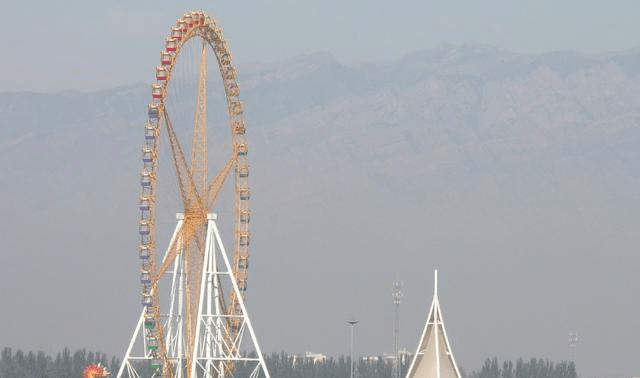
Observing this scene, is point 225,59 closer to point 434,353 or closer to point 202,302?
point 202,302

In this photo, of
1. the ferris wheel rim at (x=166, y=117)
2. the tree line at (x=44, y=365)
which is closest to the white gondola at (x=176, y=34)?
the ferris wheel rim at (x=166, y=117)

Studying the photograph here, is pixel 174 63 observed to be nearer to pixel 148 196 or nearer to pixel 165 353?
pixel 148 196

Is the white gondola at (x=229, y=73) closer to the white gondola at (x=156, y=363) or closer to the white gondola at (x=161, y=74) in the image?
the white gondola at (x=161, y=74)

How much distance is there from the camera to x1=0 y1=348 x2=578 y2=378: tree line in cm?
15475

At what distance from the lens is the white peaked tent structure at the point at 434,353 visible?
4783 inches

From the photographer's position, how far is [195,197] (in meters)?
95.5

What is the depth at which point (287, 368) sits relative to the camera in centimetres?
17025

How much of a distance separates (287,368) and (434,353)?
49.4m

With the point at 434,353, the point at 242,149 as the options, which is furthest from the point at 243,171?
the point at 434,353

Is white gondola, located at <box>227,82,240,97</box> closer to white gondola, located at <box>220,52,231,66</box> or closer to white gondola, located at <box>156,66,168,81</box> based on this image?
white gondola, located at <box>220,52,231,66</box>

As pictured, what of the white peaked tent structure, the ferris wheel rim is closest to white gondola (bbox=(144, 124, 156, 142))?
the ferris wheel rim

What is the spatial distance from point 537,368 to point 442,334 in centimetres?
5845

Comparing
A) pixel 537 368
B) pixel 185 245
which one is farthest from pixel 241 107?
pixel 537 368

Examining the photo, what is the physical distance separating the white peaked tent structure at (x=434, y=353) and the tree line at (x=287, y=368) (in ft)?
121
